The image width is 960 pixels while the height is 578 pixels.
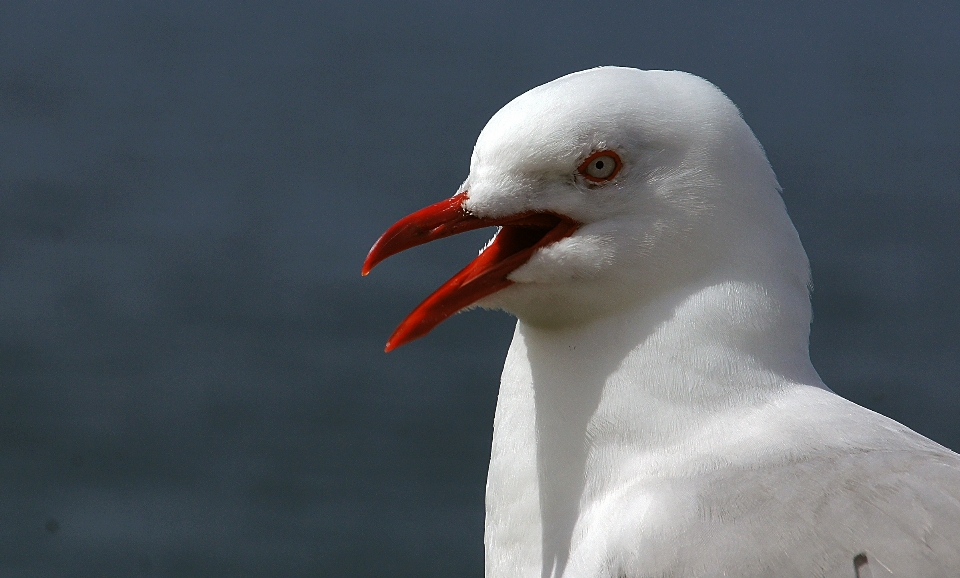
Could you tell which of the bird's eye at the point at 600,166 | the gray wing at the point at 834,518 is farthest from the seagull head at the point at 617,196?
the gray wing at the point at 834,518

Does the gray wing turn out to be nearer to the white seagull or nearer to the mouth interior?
the white seagull

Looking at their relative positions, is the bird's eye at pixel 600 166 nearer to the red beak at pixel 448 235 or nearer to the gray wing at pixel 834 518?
the red beak at pixel 448 235

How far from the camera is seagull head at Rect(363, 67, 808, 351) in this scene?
101 centimetres

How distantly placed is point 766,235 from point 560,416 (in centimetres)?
23

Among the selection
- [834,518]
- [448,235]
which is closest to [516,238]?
[448,235]

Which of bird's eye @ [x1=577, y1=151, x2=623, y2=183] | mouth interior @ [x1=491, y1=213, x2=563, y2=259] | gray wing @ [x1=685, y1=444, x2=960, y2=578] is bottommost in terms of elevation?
gray wing @ [x1=685, y1=444, x2=960, y2=578]

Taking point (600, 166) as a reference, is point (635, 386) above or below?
below

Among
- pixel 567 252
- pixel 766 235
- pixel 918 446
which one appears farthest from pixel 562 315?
pixel 918 446

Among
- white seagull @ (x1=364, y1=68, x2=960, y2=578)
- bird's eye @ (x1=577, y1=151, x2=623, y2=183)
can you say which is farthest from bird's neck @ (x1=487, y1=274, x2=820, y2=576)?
bird's eye @ (x1=577, y1=151, x2=623, y2=183)

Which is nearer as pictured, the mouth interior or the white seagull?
the white seagull

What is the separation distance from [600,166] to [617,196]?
3 centimetres

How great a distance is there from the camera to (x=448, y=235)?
3.45 feet

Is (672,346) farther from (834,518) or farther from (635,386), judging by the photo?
(834,518)

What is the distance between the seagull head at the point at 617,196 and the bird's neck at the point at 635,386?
0.10 feet
